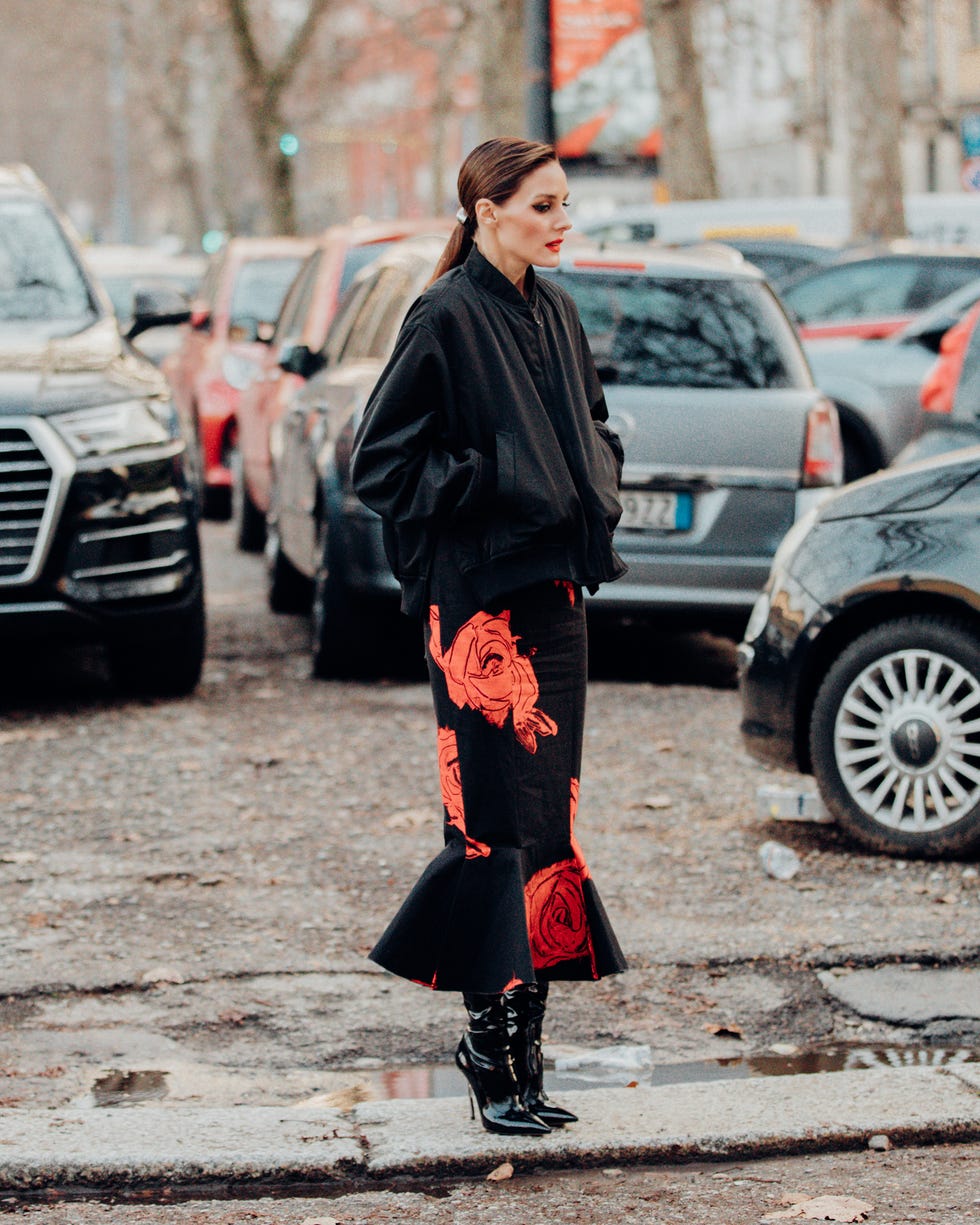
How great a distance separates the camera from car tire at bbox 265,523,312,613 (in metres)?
10.8

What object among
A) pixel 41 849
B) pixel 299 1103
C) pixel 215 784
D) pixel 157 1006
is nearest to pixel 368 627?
pixel 215 784

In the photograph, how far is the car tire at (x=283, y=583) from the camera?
1076 cm

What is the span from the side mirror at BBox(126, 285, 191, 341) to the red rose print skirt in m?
5.19

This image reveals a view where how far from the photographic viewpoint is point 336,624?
8.86m

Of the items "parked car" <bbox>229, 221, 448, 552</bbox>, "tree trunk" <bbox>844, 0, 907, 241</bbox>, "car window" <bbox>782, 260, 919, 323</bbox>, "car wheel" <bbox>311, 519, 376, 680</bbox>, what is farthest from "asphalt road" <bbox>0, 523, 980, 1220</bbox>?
"tree trunk" <bbox>844, 0, 907, 241</bbox>

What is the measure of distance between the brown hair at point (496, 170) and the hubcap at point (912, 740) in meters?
2.55

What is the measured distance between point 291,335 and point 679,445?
4.95 meters

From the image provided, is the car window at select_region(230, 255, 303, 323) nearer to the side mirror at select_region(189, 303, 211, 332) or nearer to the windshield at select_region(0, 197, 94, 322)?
the side mirror at select_region(189, 303, 211, 332)

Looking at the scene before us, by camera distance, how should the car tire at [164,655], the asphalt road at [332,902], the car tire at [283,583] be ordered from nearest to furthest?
the asphalt road at [332,902]
the car tire at [164,655]
the car tire at [283,583]

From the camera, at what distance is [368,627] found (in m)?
8.89

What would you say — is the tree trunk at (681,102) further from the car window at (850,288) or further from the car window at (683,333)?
the car window at (683,333)

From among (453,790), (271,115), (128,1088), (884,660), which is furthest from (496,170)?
(271,115)

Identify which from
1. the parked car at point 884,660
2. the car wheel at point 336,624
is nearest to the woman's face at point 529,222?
the parked car at point 884,660

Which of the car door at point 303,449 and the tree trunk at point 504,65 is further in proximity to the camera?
the tree trunk at point 504,65
